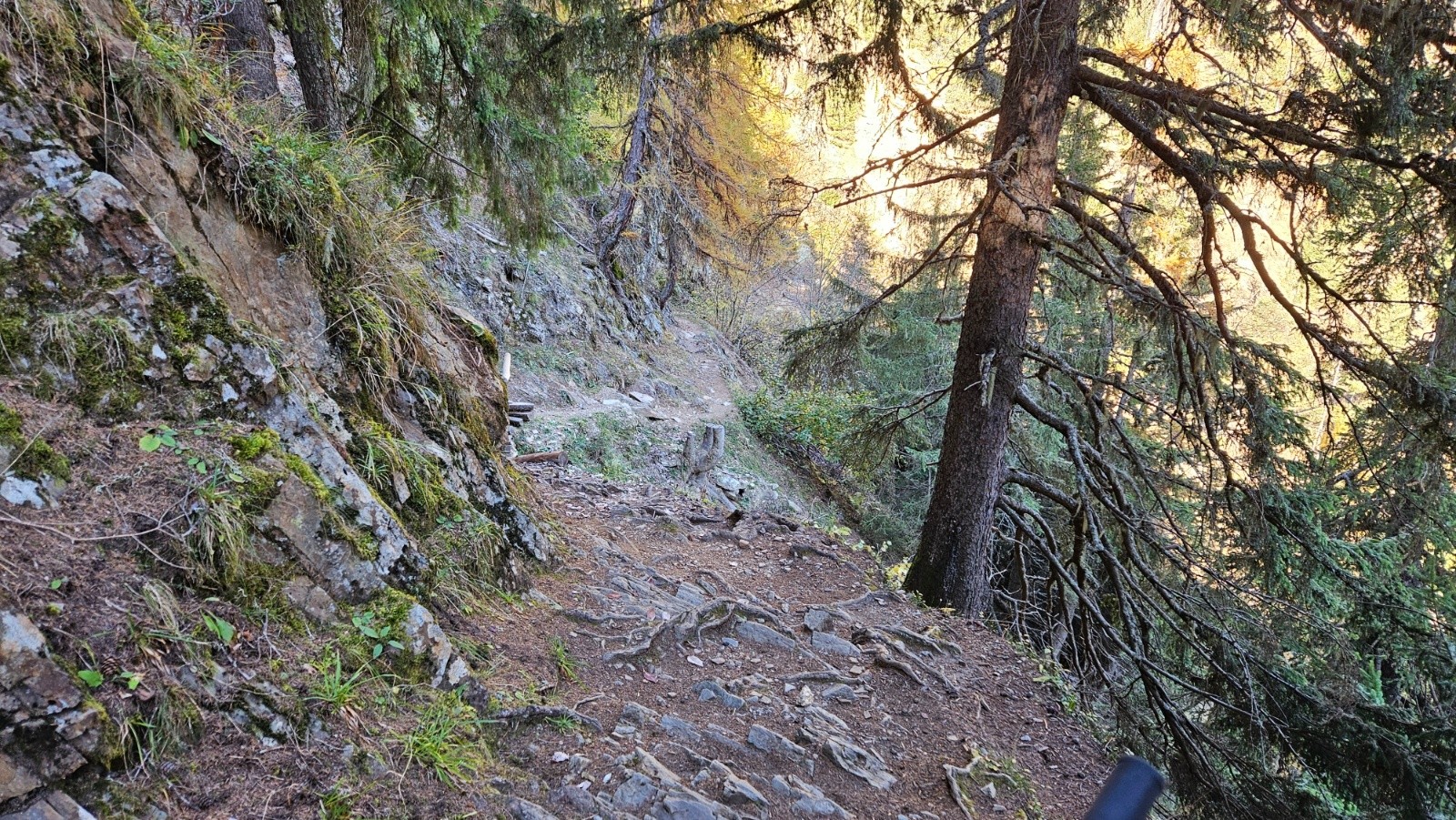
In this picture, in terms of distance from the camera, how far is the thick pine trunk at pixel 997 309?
4.86 m

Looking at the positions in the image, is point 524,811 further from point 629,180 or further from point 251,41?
point 629,180

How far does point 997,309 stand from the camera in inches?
212

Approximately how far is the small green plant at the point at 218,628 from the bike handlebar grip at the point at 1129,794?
2.49 meters

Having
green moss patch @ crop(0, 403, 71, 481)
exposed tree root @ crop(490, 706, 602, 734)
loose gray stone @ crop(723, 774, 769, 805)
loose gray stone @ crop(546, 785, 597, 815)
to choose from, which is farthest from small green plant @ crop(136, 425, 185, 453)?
loose gray stone @ crop(723, 774, 769, 805)

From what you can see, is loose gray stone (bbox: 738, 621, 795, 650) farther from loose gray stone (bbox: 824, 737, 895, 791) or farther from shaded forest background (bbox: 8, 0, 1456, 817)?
shaded forest background (bbox: 8, 0, 1456, 817)

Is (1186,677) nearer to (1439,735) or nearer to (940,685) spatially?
(1439,735)

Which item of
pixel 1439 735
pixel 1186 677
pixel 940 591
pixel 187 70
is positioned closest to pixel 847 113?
pixel 940 591

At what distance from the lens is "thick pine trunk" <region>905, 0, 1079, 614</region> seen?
486 cm

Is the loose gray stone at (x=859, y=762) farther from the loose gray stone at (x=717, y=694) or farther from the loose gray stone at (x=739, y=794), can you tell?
the loose gray stone at (x=739, y=794)

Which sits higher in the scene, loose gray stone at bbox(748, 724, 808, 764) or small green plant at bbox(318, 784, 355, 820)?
small green plant at bbox(318, 784, 355, 820)

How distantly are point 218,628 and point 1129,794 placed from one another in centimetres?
256

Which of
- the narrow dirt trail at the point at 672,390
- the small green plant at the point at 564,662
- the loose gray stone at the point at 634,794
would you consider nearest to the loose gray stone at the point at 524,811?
the loose gray stone at the point at 634,794

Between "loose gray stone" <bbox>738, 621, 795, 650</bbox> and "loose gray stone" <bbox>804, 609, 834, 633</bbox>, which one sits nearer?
"loose gray stone" <bbox>738, 621, 795, 650</bbox>

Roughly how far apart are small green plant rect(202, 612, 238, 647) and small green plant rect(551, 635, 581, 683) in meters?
1.62
